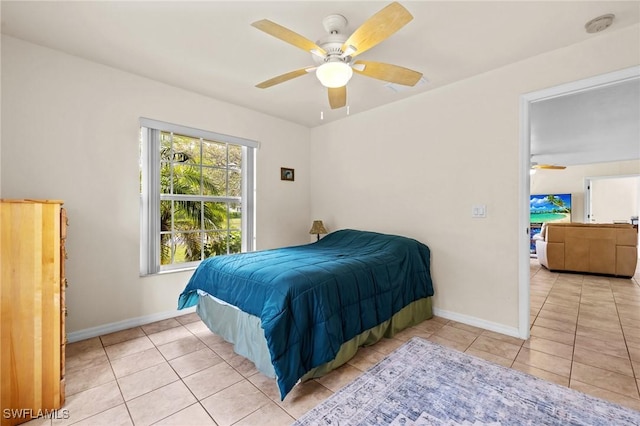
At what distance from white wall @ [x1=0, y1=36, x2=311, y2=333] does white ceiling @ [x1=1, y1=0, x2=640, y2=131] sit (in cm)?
18

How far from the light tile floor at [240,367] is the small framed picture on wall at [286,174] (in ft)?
6.99

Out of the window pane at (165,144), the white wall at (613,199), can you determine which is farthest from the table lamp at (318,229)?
the white wall at (613,199)

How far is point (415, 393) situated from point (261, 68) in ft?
9.26

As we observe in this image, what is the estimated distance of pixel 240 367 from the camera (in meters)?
2.08

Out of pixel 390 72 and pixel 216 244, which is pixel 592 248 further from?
pixel 216 244

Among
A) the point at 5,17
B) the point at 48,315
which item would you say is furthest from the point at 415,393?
the point at 5,17

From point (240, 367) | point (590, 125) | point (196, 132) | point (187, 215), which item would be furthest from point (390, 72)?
point (590, 125)

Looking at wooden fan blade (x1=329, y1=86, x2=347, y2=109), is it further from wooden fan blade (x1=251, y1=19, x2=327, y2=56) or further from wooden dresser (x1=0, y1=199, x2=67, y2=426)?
wooden dresser (x1=0, y1=199, x2=67, y2=426)

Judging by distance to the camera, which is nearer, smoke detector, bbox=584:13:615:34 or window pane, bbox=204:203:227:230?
smoke detector, bbox=584:13:615:34

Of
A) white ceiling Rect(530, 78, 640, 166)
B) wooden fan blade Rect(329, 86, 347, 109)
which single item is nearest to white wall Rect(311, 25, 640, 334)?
white ceiling Rect(530, 78, 640, 166)

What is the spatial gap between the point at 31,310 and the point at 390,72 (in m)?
2.70

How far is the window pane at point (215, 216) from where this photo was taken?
3394 millimetres

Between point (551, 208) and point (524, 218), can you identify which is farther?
point (551, 208)

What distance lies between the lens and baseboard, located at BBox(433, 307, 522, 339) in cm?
258
